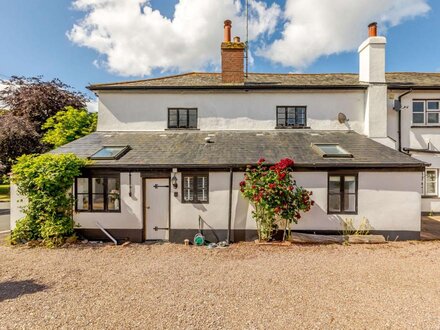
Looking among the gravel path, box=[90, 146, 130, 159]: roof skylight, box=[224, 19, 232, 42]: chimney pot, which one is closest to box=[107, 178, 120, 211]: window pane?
box=[90, 146, 130, 159]: roof skylight

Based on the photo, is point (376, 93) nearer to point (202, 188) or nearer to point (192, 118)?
point (192, 118)

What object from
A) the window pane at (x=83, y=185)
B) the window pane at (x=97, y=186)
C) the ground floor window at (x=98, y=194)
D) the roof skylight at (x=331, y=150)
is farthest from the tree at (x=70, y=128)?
the roof skylight at (x=331, y=150)

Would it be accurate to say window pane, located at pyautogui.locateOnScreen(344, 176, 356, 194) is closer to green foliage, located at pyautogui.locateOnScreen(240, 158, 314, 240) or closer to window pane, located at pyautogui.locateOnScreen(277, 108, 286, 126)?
green foliage, located at pyautogui.locateOnScreen(240, 158, 314, 240)

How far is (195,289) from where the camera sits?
573 centimetres

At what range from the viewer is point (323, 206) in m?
9.20

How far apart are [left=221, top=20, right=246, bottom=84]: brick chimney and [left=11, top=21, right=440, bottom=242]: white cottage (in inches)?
2.3

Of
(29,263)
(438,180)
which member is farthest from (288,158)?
(438,180)

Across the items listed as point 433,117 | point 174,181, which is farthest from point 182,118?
point 433,117

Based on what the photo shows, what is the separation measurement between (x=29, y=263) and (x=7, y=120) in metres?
17.0

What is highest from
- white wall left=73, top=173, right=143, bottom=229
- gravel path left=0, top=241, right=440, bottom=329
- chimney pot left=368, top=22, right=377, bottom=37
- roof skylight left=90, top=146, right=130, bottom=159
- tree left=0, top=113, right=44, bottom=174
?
chimney pot left=368, top=22, right=377, bottom=37

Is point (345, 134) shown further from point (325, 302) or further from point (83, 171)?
point (83, 171)

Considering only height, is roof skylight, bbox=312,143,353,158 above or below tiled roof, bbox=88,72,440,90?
below

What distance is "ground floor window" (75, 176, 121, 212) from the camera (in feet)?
30.9

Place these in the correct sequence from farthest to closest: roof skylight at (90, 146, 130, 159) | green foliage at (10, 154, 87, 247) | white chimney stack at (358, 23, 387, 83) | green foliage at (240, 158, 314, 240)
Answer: white chimney stack at (358, 23, 387, 83)
roof skylight at (90, 146, 130, 159)
green foliage at (10, 154, 87, 247)
green foliage at (240, 158, 314, 240)
